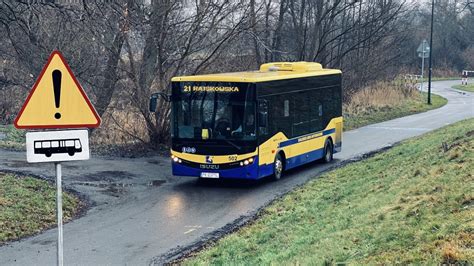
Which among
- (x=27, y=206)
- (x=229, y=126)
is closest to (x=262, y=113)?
(x=229, y=126)

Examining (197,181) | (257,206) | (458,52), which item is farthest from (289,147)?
(458,52)

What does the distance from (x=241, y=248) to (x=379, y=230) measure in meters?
2.56

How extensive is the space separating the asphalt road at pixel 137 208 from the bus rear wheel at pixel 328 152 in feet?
1.58

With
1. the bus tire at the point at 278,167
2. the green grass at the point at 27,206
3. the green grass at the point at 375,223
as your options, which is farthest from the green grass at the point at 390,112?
the green grass at the point at 27,206

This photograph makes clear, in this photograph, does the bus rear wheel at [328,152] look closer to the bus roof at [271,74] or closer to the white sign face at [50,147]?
the bus roof at [271,74]

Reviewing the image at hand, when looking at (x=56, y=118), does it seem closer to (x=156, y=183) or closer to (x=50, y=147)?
(x=50, y=147)

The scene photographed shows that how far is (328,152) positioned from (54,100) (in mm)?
17587

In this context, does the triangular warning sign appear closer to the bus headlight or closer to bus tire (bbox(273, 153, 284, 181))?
the bus headlight

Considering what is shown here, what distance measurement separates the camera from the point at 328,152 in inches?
914

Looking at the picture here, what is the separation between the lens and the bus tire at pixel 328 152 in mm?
22828

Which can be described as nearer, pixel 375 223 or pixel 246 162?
pixel 375 223

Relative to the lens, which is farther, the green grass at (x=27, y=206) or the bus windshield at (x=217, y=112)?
the bus windshield at (x=217, y=112)

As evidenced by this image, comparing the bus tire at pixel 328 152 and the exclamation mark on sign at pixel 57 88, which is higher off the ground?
the exclamation mark on sign at pixel 57 88

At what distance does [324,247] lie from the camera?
916 centimetres
